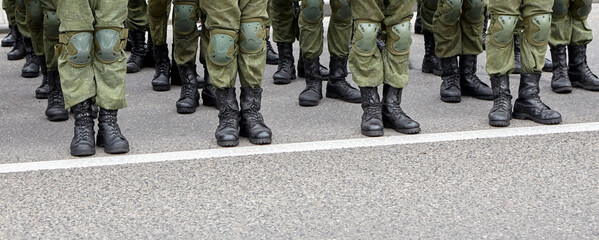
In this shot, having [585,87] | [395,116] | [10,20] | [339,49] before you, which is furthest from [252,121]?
[10,20]

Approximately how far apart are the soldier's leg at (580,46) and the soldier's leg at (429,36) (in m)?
1.01

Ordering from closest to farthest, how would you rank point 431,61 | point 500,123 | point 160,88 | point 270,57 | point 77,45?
1. point 77,45
2. point 500,123
3. point 160,88
4. point 431,61
5. point 270,57

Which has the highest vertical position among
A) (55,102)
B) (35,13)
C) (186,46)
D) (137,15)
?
(35,13)

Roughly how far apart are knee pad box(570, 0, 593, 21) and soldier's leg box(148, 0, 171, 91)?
274 cm

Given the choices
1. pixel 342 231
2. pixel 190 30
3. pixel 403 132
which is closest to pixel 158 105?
pixel 190 30

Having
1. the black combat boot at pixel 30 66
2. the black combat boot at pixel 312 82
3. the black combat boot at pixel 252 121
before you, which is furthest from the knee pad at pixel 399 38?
the black combat boot at pixel 30 66

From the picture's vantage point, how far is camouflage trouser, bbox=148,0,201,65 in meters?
5.21

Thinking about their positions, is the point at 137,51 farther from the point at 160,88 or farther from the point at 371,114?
the point at 371,114

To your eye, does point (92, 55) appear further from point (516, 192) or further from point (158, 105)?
point (516, 192)

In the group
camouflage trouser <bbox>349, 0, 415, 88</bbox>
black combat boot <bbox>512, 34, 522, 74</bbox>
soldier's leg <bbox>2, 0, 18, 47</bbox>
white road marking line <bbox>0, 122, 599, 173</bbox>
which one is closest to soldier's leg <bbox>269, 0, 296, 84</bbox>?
camouflage trouser <bbox>349, 0, 415, 88</bbox>

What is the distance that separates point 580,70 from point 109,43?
3331mm

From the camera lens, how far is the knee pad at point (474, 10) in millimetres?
5504

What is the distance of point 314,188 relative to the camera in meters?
3.71

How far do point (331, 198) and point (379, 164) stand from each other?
0.55 m
